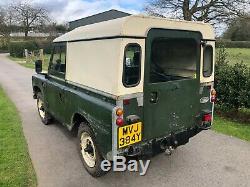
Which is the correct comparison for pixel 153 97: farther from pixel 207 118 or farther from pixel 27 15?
pixel 27 15

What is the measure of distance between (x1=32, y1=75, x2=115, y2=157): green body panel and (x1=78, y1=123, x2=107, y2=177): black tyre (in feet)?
0.80

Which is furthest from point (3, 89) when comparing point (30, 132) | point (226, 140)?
point (226, 140)

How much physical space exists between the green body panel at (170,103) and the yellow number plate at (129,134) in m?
0.14

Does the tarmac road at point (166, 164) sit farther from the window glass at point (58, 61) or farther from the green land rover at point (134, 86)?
the window glass at point (58, 61)

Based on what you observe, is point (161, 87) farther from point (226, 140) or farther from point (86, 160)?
point (226, 140)

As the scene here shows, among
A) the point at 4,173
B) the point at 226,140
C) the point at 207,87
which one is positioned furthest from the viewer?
the point at 226,140

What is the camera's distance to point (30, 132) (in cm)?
636

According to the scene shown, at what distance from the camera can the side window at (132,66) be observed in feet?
11.8

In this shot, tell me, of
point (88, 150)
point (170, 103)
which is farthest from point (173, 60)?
point (88, 150)

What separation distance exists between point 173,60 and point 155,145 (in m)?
1.71

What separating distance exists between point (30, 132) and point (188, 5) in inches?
593

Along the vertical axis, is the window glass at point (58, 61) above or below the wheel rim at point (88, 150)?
above

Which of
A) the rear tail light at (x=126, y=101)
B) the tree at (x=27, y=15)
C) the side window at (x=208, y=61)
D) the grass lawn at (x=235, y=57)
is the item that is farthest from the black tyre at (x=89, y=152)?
the tree at (x=27, y=15)

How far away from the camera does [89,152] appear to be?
4.54m
